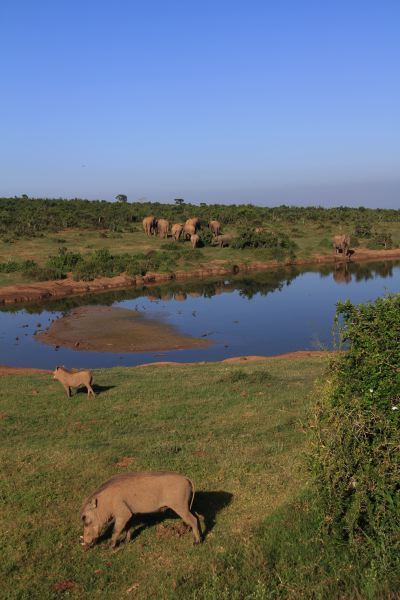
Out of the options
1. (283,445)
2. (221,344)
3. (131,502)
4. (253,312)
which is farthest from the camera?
(253,312)

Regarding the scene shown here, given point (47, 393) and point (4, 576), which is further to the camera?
point (47, 393)

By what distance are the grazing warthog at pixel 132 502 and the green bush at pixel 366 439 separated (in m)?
1.81

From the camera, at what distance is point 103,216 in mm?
75438

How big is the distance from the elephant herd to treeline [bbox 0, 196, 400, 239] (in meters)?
3.50

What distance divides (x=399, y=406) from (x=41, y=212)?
7437 cm

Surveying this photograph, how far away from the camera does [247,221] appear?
7781cm

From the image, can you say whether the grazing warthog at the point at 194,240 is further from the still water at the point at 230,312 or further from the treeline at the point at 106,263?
the still water at the point at 230,312

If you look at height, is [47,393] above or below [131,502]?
below

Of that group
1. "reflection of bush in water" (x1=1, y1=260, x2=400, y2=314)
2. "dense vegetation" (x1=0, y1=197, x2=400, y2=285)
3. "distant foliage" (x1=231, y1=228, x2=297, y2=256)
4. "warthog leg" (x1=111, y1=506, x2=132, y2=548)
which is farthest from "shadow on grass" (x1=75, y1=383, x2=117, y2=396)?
"distant foliage" (x1=231, y1=228, x2=297, y2=256)

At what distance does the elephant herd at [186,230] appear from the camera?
2374 inches

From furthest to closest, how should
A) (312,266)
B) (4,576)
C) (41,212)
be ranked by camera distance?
1. (41,212)
2. (312,266)
3. (4,576)

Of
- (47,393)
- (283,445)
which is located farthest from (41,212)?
(283,445)

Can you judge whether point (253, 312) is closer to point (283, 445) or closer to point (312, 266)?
point (312, 266)

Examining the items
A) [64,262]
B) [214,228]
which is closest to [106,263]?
[64,262]
